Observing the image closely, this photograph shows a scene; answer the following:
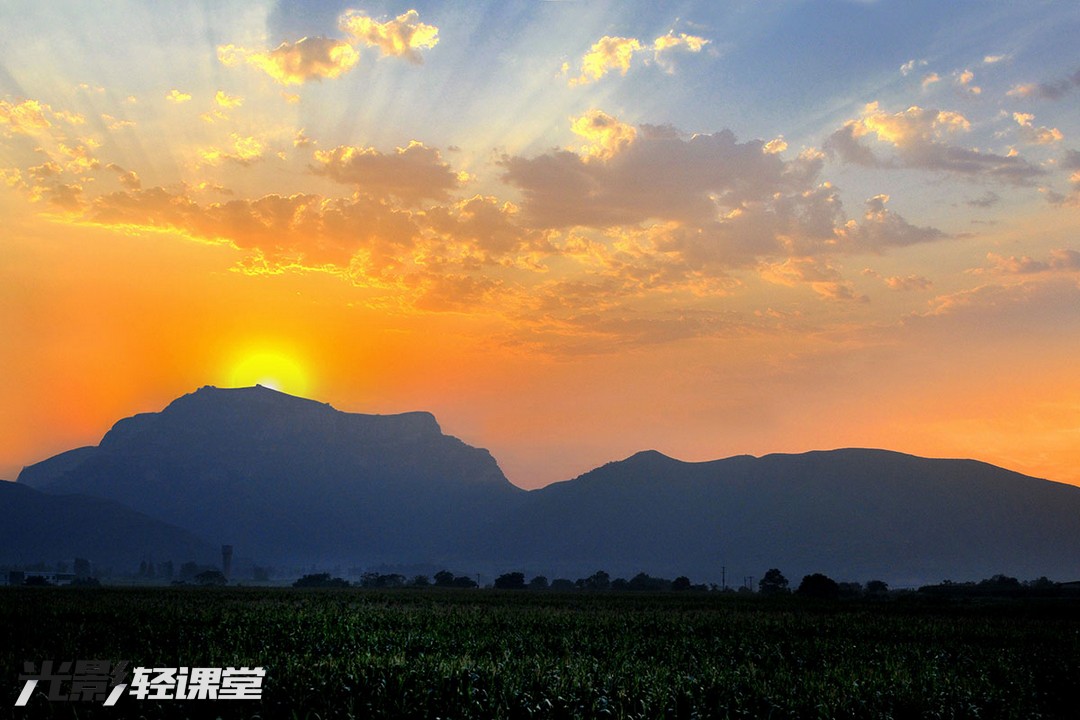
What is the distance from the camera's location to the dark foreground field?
1972cm

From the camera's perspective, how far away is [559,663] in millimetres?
25562

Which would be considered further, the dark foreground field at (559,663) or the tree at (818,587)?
the tree at (818,587)

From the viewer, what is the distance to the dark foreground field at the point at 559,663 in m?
19.7

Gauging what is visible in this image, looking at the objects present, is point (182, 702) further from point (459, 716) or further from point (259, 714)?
point (459, 716)

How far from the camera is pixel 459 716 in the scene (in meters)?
18.8

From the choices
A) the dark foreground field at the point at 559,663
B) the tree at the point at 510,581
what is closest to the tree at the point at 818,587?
the tree at the point at 510,581

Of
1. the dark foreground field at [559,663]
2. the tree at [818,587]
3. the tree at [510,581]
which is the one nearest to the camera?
the dark foreground field at [559,663]

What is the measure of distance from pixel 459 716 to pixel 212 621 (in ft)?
83.2

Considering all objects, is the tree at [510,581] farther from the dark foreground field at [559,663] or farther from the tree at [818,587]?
the dark foreground field at [559,663]

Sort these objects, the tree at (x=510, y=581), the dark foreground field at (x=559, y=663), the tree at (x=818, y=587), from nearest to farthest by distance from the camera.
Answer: the dark foreground field at (x=559, y=663) < the tree at (x=818, y=587) < the tree at (x=510, y=581)

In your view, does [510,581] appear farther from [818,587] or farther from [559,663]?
[559,663]

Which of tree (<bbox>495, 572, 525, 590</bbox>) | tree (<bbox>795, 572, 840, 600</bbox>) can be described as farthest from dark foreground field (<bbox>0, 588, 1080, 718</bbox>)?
tree (<bbox>495, 572, 525, 590</bbox>)

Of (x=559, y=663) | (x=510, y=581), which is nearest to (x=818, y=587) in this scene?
(x=510, y=581)

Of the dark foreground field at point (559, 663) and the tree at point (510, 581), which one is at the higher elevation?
the dark foreground field at point (559, 663)
